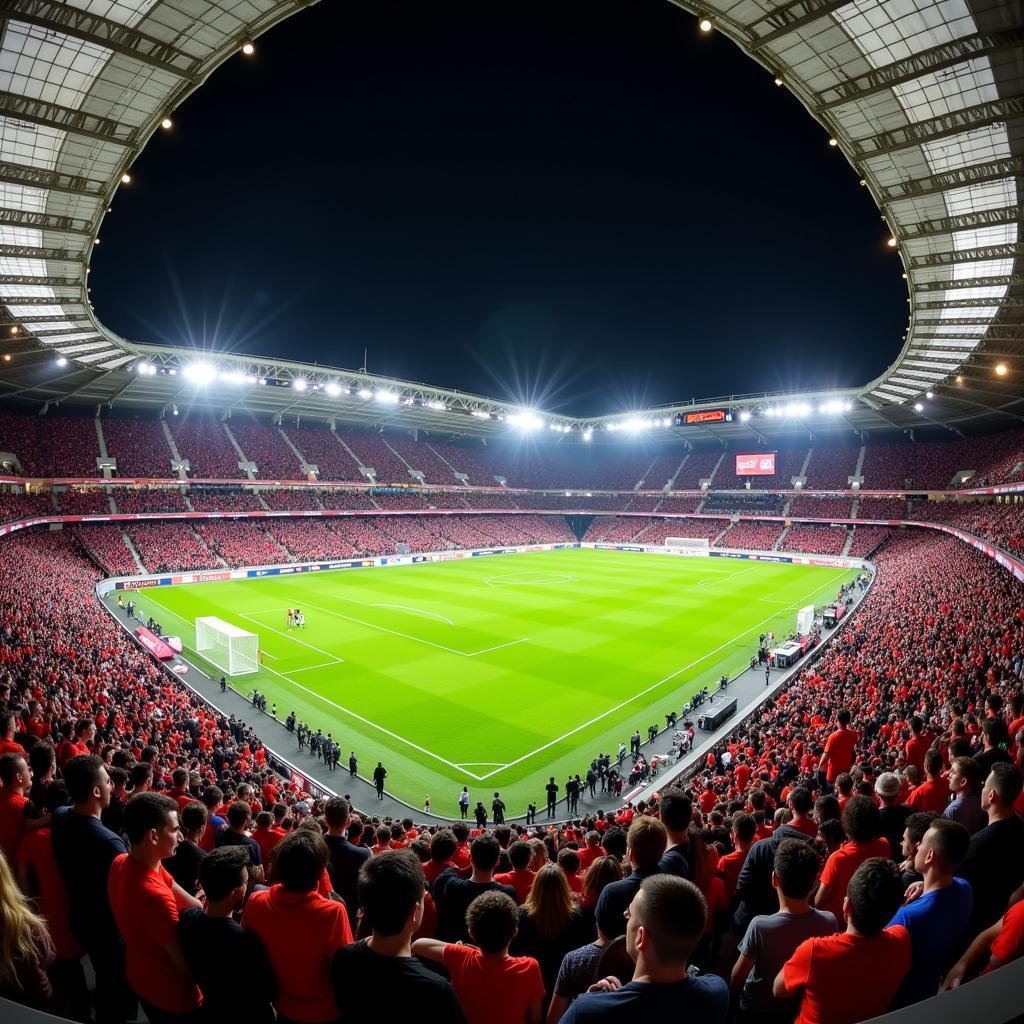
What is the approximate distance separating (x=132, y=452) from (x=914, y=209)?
193 ft

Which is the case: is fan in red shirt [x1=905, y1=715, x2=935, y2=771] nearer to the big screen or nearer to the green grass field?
the green grass field

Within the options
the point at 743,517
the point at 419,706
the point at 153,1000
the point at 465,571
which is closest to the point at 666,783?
the point at 419,706

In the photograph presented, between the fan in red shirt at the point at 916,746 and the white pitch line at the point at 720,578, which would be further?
the white pitch line at the point at 720,578

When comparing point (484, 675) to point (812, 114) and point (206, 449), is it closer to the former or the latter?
point (812, 114)

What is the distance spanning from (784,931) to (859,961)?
620 mm

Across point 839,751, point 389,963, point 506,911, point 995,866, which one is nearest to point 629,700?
point 839,751

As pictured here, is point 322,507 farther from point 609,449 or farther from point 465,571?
point 609,449

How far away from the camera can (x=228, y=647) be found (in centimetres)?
2631

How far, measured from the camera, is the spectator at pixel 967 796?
554 cm

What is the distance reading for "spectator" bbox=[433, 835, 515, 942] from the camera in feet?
14.6

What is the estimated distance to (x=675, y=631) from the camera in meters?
34.5

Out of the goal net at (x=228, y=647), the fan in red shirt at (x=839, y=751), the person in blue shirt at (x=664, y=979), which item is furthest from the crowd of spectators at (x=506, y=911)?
the goal net at (x=228, y=647)

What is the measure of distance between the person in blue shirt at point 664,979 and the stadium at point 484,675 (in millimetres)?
15

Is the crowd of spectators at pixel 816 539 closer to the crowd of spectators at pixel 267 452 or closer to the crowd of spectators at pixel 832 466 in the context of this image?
the crowd of spectators at pixel 832 466
